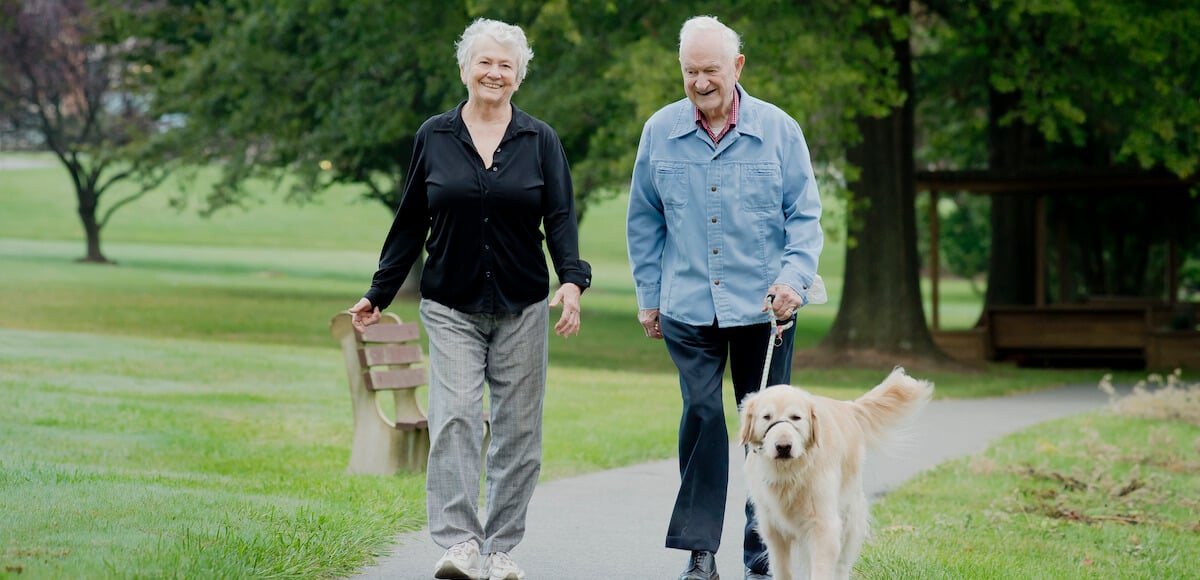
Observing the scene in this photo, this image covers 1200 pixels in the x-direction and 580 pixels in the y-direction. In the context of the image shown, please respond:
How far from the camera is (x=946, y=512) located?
27.9 ft

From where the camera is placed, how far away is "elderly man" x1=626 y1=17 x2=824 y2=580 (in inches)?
222

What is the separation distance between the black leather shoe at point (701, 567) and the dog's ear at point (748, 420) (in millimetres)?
701

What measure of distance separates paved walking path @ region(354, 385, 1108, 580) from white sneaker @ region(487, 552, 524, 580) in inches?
14.2

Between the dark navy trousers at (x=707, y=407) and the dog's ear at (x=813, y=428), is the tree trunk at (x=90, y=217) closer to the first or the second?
the dark navy trousers at (x=707, y=407)

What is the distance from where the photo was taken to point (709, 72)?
558 centimetres

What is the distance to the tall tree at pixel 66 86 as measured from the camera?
39.7m

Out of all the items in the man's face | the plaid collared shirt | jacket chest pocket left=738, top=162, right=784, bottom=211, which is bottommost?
jacket chest pocket left=738, top=162, right=784, bottom=211

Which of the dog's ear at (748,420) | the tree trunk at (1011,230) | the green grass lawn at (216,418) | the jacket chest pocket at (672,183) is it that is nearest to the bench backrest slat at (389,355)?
the green grass lawn at (216,418)

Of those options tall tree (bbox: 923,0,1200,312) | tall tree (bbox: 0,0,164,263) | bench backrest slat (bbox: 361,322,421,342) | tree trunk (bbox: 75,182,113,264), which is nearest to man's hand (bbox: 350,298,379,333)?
bench backrest slat (bbox: 361,322,421,342)

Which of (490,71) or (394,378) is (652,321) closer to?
(490,71)

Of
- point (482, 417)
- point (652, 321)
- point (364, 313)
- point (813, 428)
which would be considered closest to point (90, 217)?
point (364, 313)

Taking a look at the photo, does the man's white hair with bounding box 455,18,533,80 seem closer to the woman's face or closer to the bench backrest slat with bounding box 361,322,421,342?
the woman's face

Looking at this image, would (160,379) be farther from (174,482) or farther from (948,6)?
(948,6)

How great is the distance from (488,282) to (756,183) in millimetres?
1104
